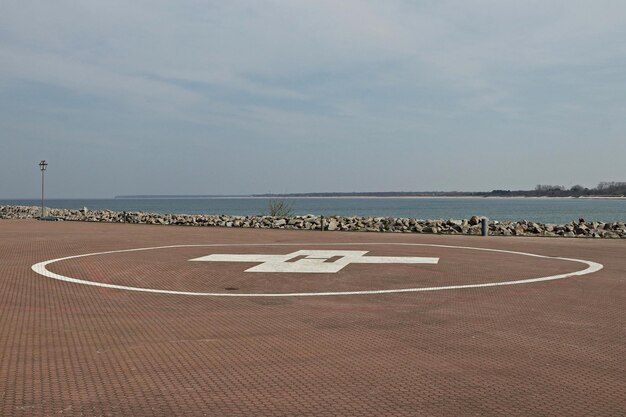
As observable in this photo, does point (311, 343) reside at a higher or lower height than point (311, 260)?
lower

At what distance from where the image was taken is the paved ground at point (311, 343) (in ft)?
18.3

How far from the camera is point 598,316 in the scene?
367 inches

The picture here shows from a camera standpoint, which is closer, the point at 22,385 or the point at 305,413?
the point at 305,413

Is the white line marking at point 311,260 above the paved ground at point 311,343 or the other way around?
above

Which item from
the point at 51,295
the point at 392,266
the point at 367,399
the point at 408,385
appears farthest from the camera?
the point at 392,266

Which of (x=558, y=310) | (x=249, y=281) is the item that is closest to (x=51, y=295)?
(x=249, y=281)

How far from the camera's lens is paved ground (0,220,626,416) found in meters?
5.58

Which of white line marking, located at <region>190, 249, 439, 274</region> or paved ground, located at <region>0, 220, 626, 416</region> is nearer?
paved ground, located at <region>0, 220, 626, 416</region>

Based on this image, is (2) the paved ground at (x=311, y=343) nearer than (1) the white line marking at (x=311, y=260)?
Yes

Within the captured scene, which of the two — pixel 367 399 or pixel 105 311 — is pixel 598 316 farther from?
pixel 105 311

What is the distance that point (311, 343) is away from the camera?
7.67m

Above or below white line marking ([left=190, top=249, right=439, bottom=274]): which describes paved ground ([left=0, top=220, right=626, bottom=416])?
below

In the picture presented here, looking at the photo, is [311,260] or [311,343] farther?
[311,260]

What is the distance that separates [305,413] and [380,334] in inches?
119
